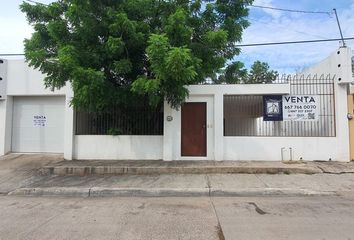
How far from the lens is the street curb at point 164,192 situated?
31.0 ft

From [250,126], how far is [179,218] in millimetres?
7168

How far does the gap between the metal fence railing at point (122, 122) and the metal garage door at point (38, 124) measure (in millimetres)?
1467

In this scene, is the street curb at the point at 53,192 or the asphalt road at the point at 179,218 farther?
the street curb at the point at 53,192

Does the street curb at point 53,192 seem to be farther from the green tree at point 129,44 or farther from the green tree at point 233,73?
the green tree at point 233,73

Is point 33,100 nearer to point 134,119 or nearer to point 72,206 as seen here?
point 134,119

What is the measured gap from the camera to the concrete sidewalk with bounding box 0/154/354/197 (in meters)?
9.64

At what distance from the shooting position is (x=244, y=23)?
43.2 feet

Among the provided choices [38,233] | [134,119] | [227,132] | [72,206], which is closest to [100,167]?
[134,119]

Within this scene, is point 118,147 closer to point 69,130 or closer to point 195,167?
point 69,130

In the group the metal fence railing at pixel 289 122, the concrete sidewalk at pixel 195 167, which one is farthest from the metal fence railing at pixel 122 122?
the metal fence railing at pixel 289 122

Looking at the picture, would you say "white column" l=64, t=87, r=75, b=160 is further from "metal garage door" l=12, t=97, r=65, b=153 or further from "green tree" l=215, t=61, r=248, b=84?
"green tree" l=215, t=61, r=248, b=84

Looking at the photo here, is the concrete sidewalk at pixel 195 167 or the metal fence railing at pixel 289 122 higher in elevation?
the metal fence railing at pixel 289 122

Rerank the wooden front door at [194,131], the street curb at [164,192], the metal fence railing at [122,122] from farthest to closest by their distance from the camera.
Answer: the metal fence railing at [122,122] < the wooden front door at [194,131] < the street curb at [164,192]

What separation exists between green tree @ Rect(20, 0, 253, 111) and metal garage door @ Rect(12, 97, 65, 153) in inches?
134
